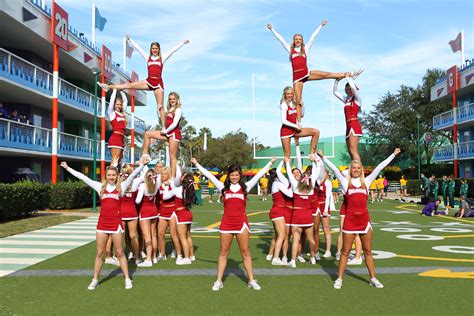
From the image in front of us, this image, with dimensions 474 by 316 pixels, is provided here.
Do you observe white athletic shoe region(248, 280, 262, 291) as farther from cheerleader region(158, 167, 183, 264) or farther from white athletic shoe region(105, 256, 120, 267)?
white athletic shoe region(105, 256, 120, 267)

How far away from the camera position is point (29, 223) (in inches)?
615

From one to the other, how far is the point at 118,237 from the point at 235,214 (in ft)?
6.14

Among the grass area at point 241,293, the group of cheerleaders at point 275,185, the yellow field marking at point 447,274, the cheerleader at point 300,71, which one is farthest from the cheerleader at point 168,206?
the yellow field marking at point 447,274

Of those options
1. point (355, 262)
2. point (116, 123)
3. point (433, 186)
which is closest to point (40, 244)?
point (116, 123)

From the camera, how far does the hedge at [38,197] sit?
16109 mm

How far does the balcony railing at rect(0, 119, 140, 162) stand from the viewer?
66.7 ft

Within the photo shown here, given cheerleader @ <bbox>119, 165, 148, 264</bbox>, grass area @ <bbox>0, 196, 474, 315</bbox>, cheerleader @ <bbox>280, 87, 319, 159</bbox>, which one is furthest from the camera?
cheerleader @ <bbox>119, 165, 148, 264</bbox>

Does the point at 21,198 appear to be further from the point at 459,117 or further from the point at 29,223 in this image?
the point at 459,117

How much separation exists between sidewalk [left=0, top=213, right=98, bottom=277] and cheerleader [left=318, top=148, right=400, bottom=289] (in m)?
5.96

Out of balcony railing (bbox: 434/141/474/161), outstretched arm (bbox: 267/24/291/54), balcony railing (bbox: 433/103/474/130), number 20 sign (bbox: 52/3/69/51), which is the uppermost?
number 20 sign (bbox: 52/3/69/51)

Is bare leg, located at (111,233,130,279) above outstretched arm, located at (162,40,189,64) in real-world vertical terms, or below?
below

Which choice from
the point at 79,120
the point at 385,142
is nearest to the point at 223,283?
the point at 79,120

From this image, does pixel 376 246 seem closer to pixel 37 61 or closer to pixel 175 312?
pixel 175 312

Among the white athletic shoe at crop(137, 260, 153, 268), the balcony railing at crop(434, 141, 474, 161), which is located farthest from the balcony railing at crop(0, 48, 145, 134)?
the balcony railing at crop(434, 141, 474, 161)
